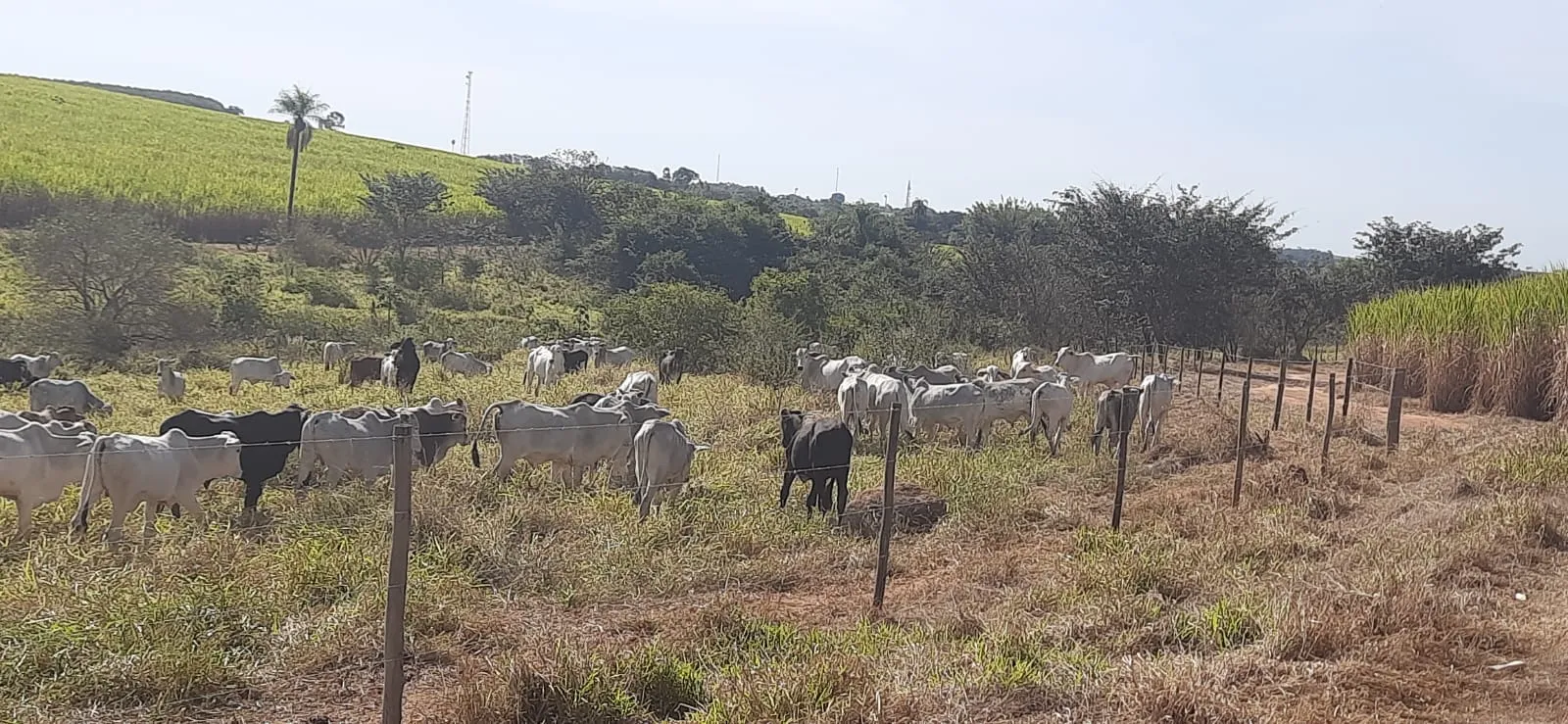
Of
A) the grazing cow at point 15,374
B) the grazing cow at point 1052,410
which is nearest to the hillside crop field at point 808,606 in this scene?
the grazing cow at point 1052,410

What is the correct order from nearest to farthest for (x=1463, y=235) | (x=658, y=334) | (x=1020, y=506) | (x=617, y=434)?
(x=1020, y=506)
(x=617, y=434)
(x=658, y=334)
(x=1463, y=235)

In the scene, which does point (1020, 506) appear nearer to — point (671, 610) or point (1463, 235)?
point (671, 610)

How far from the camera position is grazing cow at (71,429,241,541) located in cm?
784

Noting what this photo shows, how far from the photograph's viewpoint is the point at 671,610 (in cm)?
688

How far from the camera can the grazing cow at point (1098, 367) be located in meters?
19.8

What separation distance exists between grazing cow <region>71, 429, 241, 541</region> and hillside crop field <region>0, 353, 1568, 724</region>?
0.26 m

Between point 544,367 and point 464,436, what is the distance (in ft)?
27.0

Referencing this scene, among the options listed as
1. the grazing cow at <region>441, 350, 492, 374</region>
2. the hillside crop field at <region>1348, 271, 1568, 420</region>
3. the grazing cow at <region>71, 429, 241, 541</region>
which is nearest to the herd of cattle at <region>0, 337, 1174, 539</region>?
the grazing cow at <region>71, 429, 241, 541</region>

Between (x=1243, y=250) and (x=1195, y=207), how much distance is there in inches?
69.6

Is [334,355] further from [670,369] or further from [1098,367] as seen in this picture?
[1098,367]

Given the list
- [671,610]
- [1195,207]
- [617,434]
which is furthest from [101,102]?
[671,610]

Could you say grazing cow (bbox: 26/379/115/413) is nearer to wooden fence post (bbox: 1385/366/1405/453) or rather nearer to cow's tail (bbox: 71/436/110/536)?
cow's tail (bbox: 71/436/110/536)

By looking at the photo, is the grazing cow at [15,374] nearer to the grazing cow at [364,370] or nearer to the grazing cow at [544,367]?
the grazing cow at [364,370]

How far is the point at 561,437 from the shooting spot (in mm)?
10695
